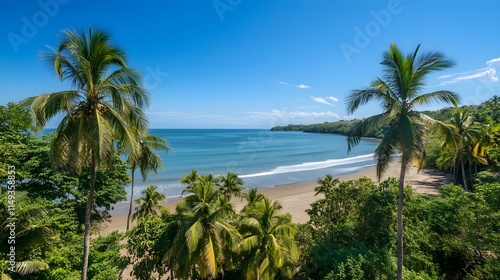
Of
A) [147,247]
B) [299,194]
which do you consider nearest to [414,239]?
[147,247]

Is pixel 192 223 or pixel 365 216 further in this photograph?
pixel 365 216

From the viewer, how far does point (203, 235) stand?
10508 mm

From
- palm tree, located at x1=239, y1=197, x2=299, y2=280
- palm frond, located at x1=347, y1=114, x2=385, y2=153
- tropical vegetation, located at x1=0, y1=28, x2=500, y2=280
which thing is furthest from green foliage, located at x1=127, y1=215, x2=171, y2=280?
palm frond, located at x1=347, y1=114, x2=385, y2=153

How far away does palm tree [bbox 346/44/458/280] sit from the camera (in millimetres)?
8242

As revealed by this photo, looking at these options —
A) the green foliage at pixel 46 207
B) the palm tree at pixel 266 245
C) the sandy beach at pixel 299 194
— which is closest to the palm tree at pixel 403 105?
the palm tree at pixel 266 245

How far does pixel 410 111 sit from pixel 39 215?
1319cm

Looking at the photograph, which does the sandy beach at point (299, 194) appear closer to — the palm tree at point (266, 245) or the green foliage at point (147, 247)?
the green foliage at point (147, 247)

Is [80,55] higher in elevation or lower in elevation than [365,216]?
higher

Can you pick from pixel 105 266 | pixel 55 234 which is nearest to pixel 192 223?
pixel 105 266

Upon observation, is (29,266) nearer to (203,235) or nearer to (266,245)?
(203,235)

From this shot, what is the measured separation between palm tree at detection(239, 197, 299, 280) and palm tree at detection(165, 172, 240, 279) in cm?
Answer: 84

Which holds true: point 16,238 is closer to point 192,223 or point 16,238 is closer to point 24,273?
point 24,273

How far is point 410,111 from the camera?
29.1 ft

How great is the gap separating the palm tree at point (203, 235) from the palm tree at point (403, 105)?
22.0 ft
